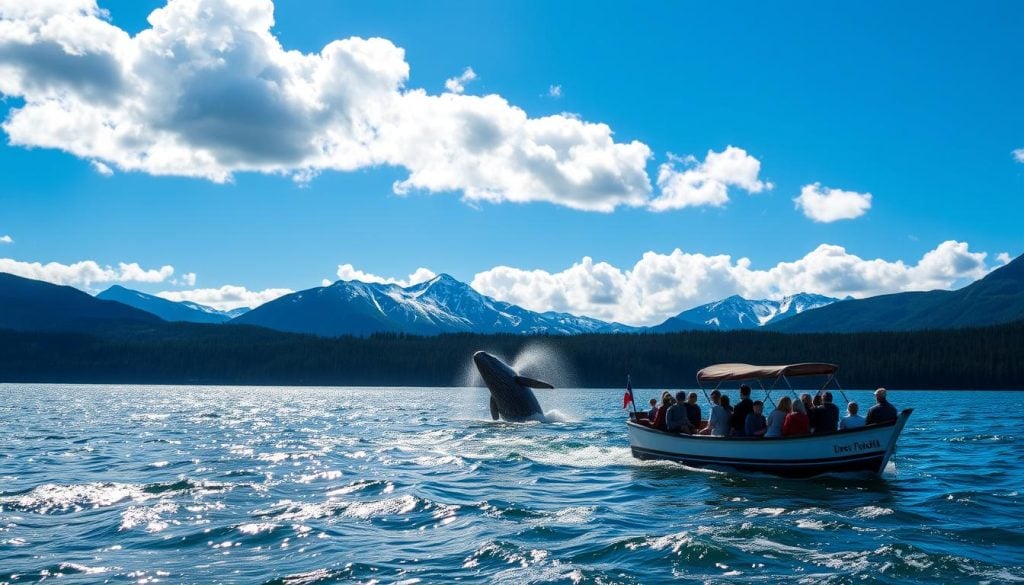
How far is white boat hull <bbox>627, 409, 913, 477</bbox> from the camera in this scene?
73.2 feet

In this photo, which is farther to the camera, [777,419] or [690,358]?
[690,358]

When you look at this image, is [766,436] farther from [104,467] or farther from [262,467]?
[104,467]

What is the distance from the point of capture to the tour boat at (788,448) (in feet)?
73.3

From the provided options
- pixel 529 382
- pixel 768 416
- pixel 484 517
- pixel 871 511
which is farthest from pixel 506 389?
pixel 871 511

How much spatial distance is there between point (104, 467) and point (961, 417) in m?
54.6

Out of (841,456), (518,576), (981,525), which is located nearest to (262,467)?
(518,576)

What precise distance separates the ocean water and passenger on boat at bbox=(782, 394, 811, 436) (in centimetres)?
151

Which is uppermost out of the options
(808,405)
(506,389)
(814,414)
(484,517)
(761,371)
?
(761,371)

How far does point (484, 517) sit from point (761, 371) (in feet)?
37.8

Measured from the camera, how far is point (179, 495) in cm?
1962

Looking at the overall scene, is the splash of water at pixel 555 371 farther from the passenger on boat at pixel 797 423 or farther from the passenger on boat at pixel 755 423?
the passenger on boat at pixel 797 423

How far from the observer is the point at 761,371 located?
25.0 m

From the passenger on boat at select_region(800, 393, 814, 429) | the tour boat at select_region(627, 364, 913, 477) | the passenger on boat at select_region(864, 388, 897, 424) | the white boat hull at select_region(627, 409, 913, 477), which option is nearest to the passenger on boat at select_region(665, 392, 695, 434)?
the tour boat at select_region(627, 364, 913, 477)

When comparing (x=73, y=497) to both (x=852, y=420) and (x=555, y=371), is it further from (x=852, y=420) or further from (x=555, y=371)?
(x=555, y=371)
